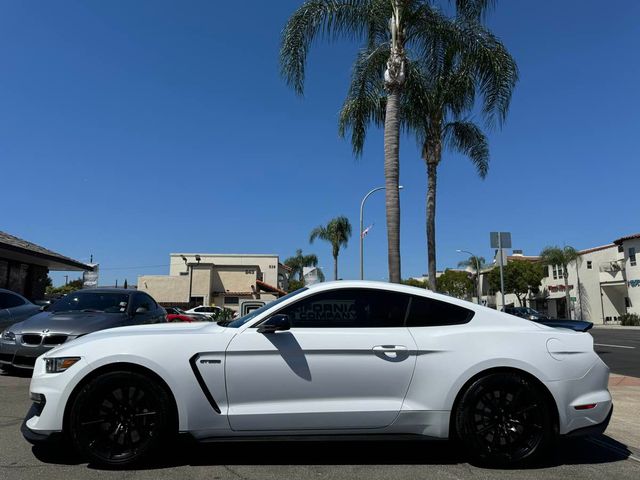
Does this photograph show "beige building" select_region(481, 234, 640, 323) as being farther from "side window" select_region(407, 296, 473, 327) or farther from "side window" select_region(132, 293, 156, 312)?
"side window" select_region(407, 296, 473, 327)

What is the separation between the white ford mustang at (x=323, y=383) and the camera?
3.99m

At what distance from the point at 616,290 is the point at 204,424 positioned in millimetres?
57509

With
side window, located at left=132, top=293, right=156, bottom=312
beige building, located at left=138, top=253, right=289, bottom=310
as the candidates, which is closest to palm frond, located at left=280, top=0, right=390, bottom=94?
side window, located at left=132, top=293, right=156, bottom=312

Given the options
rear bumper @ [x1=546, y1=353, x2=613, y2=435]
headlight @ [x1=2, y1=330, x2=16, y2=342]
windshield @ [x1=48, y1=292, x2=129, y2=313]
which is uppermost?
windshield @ [x1=48, y1=292, x2=129, y2=313]

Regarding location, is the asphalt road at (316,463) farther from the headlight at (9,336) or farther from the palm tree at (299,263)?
the palm tree at (299,263)

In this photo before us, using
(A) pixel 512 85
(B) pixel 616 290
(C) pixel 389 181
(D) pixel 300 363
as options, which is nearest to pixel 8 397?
(D) pixel 300 363

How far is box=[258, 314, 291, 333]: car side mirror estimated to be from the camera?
4051mm

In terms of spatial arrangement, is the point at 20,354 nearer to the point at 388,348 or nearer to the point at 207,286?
the point at 388,348

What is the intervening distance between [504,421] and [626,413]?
344 cm

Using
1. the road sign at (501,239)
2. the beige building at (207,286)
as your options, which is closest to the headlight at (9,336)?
the road sign at (501,239)

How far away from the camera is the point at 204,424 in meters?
3.99

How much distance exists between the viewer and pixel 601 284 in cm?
5188

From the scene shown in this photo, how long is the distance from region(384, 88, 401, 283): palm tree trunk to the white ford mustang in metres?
6.61

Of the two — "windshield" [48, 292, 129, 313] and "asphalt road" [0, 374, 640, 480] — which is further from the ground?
"windshield" [48, 292, 129, 313]
